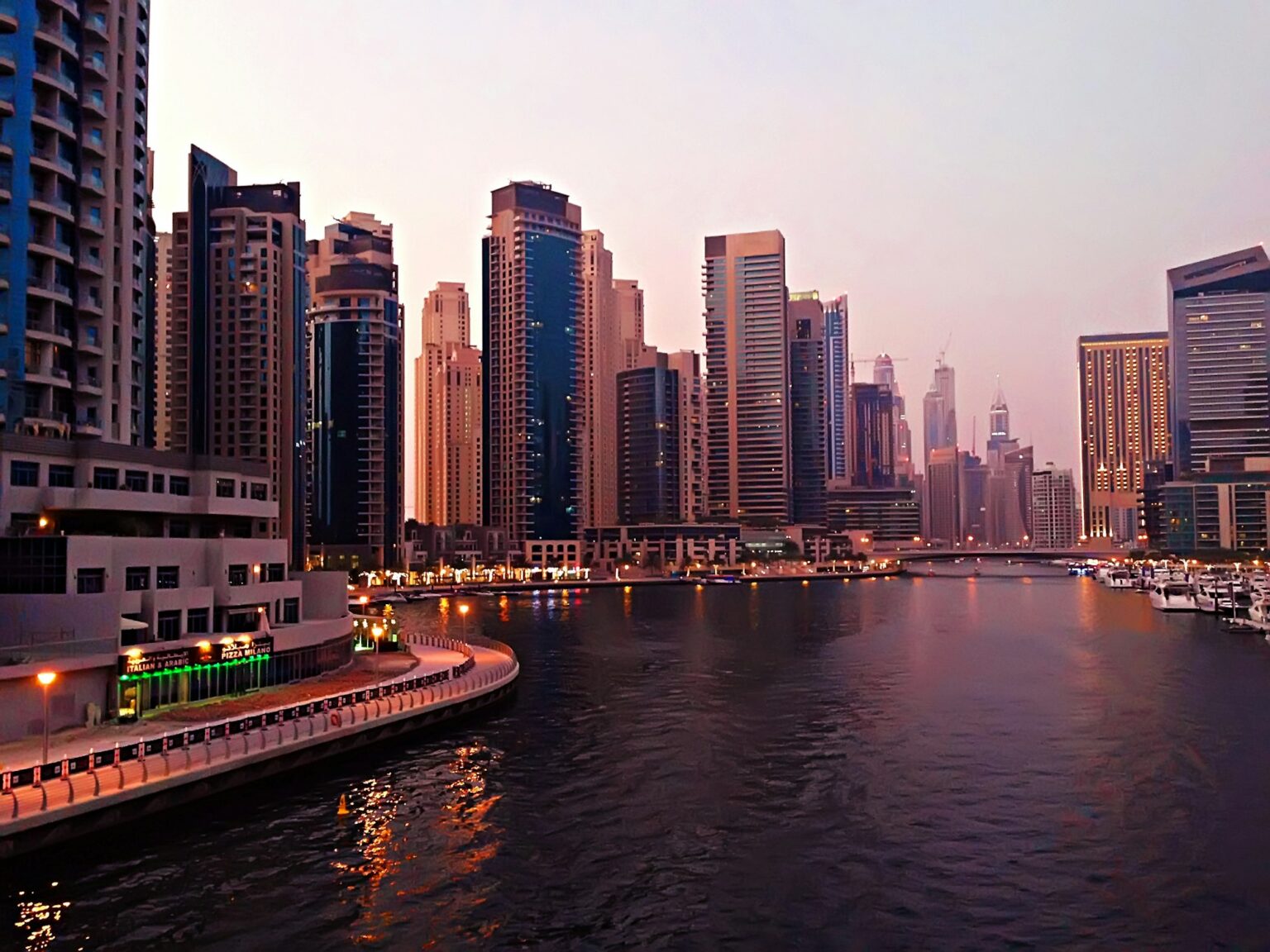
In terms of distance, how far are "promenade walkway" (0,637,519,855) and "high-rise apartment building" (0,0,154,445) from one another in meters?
35.1

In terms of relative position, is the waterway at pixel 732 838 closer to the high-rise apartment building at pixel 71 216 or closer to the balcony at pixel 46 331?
the high-rise apartment building at pixel 71 216

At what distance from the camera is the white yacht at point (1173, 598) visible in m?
162

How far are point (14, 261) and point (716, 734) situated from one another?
198 ft

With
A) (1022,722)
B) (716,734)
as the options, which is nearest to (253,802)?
(716,734)

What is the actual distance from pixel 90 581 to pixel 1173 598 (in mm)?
161609

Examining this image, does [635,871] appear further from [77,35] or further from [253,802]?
[77,35]

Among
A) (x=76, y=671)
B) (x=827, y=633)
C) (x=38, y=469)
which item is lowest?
(x=827, y=633)

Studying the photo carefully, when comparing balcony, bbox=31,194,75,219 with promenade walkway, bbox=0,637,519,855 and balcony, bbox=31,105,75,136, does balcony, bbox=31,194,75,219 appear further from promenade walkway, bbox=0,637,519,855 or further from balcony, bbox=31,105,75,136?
promenade walkway, bbox=0,637,519,855

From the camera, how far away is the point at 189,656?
5647cm

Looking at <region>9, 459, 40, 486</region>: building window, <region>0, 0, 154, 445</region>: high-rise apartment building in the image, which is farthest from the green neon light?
<region>0, 0, 154, 445</region>: high-rise apartment building

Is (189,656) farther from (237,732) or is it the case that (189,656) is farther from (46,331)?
(46,331)

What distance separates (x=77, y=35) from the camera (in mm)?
82812

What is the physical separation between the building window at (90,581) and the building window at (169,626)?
3.72m

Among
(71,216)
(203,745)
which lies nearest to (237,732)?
(203,745)
